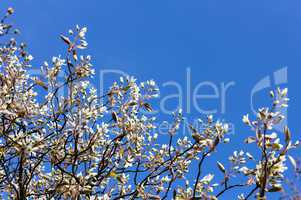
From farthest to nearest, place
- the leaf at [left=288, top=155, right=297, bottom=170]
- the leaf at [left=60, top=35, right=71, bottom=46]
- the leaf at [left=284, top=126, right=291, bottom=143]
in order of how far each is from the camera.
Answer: the leaf at [left=60, top=35, right=71, bottom=46] < the leaf at [left=284, top=126, right=291, bottom=143] < the leaf at [left=288, top=155, right=297, bottom=170]

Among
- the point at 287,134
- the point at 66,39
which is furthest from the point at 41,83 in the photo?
the point at 287,134

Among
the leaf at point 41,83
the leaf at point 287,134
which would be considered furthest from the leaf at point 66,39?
the leaf at point 287,134

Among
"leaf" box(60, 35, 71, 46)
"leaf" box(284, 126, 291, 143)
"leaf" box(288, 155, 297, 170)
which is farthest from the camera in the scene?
"leaf" box(60, 35, 71, 46)

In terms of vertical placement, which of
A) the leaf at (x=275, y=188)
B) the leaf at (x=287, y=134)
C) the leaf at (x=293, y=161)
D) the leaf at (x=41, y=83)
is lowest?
the leaf at (x=275, y=188)

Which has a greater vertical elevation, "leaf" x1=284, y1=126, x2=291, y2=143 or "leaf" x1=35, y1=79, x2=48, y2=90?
"leaf" x1=35, y1=79, x2=48, y2=90

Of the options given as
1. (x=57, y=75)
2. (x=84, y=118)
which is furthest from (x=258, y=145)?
(x=57, y=75)

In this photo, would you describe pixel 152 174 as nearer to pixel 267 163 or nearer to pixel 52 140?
Result: pixel 52 140

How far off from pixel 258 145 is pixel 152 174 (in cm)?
376

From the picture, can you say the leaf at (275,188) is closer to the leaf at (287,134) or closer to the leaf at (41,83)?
the leaf at (287,134)

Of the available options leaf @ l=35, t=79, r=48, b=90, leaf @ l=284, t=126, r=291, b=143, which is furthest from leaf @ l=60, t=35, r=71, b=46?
leaf @ l=284, t=126, r=291, b=143

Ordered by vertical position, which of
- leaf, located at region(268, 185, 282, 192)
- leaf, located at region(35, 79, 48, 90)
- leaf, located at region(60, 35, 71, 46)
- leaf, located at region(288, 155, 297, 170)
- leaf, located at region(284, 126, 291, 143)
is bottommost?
leaf, located at region(268, 185, 282, 192)

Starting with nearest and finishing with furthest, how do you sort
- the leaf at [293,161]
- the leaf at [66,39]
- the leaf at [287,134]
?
1. the leaf at [293,161]
2. the leaf at [287,134]
3. the leaf at [66,39]

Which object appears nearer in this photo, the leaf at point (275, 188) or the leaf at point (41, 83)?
the leaf at point (275, 188)

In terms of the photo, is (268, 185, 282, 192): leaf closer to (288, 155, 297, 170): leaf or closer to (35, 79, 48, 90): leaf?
(288, 155, 297, 170): leaf
